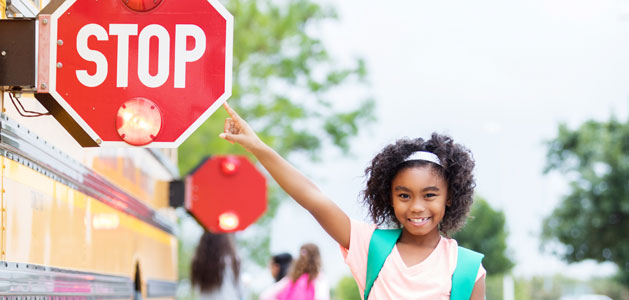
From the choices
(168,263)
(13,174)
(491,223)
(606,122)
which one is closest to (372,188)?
(13,174)

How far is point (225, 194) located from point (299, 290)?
0.80 metres

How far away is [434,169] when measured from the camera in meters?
2.38

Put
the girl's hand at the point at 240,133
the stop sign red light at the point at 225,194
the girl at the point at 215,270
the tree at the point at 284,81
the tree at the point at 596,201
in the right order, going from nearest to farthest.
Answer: the girl's hand at the point at 240,133, the stop sign red light at the point at 225,194, the girl at the point at 215,270, the tree at the point at 284,81, the tree at the point at 596,201

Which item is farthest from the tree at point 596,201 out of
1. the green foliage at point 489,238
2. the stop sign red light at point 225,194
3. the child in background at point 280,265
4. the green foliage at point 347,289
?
the stop sign red light at point 225,194

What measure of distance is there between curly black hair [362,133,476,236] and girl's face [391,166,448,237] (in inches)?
1.2

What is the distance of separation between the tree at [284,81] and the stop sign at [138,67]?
955cm

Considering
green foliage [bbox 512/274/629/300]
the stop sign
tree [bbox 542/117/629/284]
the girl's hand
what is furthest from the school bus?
green foliage [bbox 512/274/629/300]

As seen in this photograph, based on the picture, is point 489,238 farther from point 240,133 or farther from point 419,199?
point 240,133

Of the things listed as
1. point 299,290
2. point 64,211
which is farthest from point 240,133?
point 299,290

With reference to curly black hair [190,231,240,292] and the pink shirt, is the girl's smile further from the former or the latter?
curly black hair [190,231,240,292]

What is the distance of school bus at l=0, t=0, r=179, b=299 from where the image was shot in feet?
7.44

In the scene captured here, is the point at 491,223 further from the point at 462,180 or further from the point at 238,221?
the point at 462,180

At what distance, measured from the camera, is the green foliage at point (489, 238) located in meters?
23.8

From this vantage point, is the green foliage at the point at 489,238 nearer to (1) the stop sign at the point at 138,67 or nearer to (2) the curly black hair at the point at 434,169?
(2) the curly black hair at the point at 434,169
